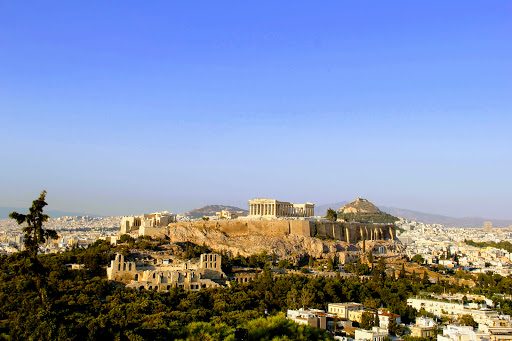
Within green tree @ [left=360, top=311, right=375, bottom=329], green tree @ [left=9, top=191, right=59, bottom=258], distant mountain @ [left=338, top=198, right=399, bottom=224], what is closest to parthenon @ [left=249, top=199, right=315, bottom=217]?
green tree @ [left=360, top=311, right=375, bottom=329]

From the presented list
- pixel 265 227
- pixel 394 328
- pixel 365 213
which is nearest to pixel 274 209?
pixel 265 227

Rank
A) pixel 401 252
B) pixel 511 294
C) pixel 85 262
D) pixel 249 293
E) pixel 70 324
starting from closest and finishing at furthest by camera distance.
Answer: pixel 70 324
pixel 249 293
pixel 85 262
pixel 511 294
pixel 401 252

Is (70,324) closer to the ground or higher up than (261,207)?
closer to the ground

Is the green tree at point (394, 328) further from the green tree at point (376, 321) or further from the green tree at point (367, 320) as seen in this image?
the green tree at point (367, 320)

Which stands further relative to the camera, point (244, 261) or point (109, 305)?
point (244, 261)

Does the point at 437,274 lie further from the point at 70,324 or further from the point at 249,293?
the point at 70,324

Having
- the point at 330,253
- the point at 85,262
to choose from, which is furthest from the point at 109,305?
the point at 330,253

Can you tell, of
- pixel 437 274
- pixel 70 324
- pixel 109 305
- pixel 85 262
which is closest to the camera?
pixel 70 324
